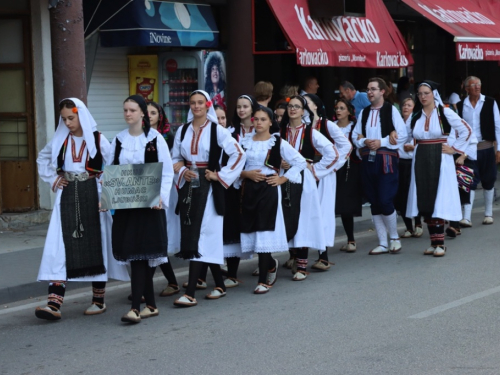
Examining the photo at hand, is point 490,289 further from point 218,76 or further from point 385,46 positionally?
point 385,46

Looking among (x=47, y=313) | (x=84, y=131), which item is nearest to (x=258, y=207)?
(x=84, y=131)

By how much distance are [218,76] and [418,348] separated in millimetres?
9219

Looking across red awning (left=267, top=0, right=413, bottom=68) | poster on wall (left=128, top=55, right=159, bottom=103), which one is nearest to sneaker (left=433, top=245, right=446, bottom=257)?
red awning (left=267, top=0, right=413, bottom=68)

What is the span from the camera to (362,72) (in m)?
19.5

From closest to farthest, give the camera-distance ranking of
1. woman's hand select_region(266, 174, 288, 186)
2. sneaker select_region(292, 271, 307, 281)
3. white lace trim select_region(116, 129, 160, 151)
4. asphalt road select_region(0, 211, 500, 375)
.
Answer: asphalt road select_region(0, 211, 500, 375), white lace trim select_region(116, 129, 160, 151), woman's hand select_region(266, 174, 288, 186), sneaker select_region(292, 271, 307, 281)

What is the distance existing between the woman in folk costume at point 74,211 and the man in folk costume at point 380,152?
3931 mm

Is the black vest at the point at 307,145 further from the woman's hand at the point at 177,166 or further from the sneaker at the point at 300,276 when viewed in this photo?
the woman's hand at the point at 177,166

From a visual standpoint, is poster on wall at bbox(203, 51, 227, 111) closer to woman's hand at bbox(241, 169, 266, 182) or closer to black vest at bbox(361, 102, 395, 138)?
black vest at bbox(361, 102, 395, 138)

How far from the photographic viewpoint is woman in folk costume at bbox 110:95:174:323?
308 inches

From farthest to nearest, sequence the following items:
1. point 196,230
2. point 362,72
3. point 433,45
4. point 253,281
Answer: point 433,45, point 362,72, point 253,281, point 196,230

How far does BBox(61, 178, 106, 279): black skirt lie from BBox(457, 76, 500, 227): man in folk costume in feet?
22.0

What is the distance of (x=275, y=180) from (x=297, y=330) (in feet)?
6.93

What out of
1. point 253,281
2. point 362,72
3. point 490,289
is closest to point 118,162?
point 253,281

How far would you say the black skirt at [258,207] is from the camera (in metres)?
9.08
